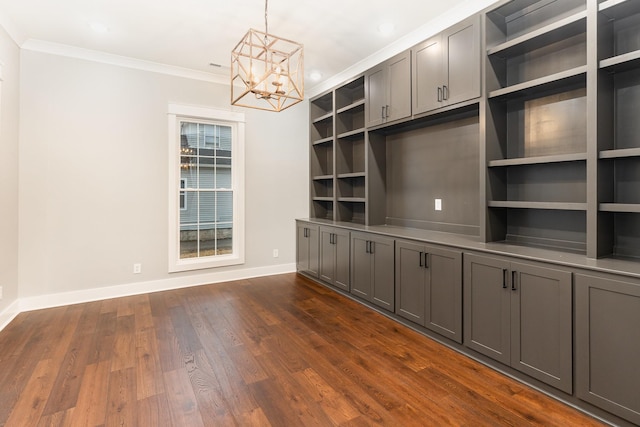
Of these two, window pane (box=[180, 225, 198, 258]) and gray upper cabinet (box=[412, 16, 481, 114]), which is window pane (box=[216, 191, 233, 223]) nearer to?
window pane (box=[180, 225, 198, 258])

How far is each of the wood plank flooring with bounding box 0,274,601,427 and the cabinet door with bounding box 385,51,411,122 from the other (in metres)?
2.20

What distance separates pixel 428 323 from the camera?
3012mm

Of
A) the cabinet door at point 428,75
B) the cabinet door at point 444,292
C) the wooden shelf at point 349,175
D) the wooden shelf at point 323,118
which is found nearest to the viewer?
the cabinet door at point 444,292

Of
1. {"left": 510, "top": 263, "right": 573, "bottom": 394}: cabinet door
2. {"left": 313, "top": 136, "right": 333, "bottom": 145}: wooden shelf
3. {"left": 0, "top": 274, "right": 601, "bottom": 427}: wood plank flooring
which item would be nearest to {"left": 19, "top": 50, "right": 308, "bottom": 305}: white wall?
{"left": 0, "top": 274, "right": 601, "bottom": 427}: wood plank flooring

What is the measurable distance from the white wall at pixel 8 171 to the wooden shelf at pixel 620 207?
4.96m

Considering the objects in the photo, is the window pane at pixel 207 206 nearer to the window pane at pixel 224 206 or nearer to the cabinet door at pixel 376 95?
the window pane at pixel 224 206

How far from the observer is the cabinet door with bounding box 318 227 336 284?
4.49 meters

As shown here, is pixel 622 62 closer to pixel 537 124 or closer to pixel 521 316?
pixel 537 124

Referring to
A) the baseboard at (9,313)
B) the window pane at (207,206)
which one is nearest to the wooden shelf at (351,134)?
the window pane at (207,206)

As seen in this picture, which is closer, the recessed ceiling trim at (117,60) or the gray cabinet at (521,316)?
the gray cabinet at (521,316)

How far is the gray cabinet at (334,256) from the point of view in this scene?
4.22 m

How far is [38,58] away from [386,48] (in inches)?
154

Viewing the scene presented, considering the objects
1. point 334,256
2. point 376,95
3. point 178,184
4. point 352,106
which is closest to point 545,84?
point 376,95

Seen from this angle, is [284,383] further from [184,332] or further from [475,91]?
[475,91]
